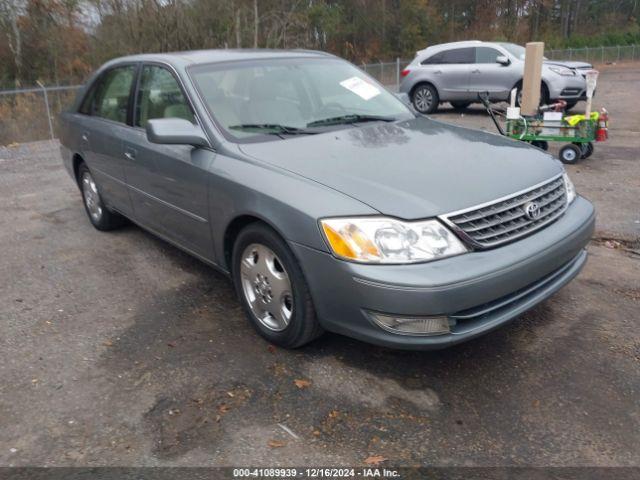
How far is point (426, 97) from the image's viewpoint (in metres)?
14.9

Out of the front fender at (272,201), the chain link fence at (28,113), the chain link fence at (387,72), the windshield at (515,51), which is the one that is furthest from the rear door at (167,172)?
the chain link fence at (387,72)

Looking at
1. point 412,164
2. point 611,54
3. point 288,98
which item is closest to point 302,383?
point 412,164

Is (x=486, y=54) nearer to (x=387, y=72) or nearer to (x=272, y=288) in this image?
(x=387, y=72)

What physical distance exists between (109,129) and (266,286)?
2.48 meters

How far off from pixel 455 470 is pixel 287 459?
0.72 m

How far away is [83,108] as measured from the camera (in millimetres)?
5660

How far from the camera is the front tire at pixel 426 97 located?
579 inches

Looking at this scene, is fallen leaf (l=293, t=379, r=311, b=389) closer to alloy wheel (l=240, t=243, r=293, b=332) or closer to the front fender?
alloy wheel (l=240, t=243, r=293, b=332)

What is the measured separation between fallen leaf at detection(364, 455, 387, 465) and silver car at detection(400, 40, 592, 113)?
40.8ft

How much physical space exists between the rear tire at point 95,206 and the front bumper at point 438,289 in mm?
3241

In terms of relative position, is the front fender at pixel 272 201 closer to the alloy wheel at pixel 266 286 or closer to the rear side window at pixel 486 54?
the alloy wheel at pixel 266 286

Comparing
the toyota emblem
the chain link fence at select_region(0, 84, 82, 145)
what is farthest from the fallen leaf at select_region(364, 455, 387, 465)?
the chain link fence at select_region(0, 84, 82, 145)

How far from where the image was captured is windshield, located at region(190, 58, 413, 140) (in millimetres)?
3814

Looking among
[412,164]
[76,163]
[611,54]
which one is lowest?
[76,163]
